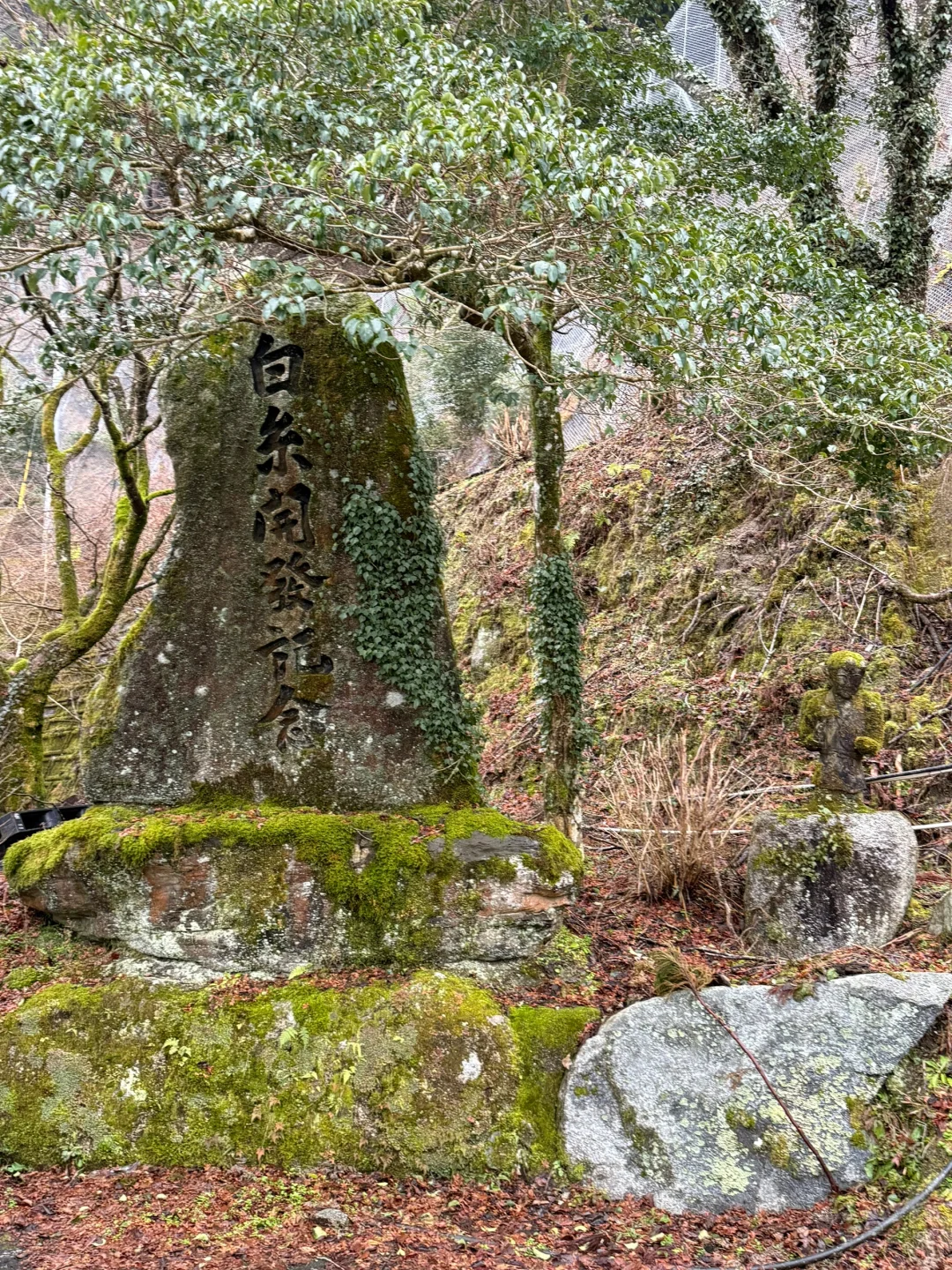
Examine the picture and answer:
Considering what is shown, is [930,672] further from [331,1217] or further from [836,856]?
[331,1217]

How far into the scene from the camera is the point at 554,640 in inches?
219

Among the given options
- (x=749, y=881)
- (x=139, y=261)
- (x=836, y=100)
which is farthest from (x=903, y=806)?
(x=836, y=100)

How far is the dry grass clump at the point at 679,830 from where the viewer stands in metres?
5.00

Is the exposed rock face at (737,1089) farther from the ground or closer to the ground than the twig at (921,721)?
closer to the ground

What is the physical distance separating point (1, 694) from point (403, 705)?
4.41 metres

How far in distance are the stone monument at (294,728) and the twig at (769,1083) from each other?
80cm

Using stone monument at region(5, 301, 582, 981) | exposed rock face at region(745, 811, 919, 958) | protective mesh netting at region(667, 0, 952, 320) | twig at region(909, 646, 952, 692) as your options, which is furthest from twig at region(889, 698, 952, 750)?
protective mesh netting at region(667, 0, 952, 320)

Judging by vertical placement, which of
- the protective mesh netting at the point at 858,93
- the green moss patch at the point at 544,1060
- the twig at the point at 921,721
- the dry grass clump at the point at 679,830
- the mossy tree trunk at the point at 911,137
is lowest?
the green moss patch at the point at 544,1060

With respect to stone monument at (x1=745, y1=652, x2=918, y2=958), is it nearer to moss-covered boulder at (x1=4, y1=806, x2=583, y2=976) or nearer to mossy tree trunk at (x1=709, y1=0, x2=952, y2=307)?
moss-covered boulder at (x1=4, y1=806, x2=583, y2=976)

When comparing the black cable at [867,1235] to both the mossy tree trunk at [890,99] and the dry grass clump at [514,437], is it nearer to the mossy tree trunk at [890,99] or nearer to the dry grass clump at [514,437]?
the mossy tree trunk at [890,99]

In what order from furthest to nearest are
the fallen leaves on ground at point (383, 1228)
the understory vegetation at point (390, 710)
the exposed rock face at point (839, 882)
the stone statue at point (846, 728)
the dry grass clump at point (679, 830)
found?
the dry grass clump at point (679, 830), the stone statue at point (846, 728), the exposed rock face at point (839, 882), the understory vegetation at point (390, 710), the fallen leaves on ground at point (383, 1228)

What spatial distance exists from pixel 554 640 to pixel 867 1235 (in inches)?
132

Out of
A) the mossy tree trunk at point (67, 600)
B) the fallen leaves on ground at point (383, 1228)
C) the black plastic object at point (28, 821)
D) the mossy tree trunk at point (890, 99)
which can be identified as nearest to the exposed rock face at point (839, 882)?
the fallen leaves on ground at point (383, 1228)

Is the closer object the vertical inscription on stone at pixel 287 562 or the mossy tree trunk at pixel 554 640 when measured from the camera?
the vertical inscription on stone at pixel 287 562
